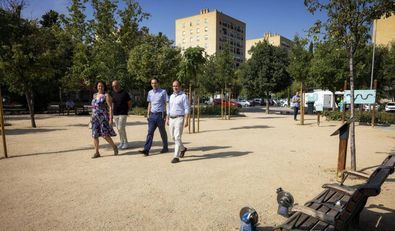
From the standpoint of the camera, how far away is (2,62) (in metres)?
13.2

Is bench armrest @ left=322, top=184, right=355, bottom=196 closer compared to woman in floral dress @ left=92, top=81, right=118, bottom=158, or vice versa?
bench armrest @ left=322, top=184, right=355, bottom=196

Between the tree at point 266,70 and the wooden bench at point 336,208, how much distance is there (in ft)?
80.8

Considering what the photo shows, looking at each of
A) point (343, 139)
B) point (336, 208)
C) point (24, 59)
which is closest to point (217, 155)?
point (343, 139)

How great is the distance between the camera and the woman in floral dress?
24.9ft

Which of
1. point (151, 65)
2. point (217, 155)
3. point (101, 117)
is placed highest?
point (151, 65)

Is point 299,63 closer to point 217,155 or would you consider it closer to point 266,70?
point 266,70

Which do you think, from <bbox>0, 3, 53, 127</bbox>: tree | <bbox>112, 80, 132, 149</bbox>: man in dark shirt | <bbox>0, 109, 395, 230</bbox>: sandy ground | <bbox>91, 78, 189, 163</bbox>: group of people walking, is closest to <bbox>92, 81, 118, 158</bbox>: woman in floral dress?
<bbox>91, 78, 189, 163</bbox>: group of people walking

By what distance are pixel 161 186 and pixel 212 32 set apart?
96224 mm

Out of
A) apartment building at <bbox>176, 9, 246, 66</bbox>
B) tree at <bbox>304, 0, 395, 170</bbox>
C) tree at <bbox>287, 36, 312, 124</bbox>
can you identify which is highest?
apartment building at <bbox>176, 9, 246, 66</bbox>

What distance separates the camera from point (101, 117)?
766cm

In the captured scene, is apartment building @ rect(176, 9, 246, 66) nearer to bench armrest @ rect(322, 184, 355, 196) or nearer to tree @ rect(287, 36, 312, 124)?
tree @ rect(287, 36, 312, 124)

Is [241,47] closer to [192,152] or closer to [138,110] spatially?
[138,110]

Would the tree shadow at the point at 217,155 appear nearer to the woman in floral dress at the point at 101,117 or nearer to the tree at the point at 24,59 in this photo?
the woman in floral dress at the point at 101,117

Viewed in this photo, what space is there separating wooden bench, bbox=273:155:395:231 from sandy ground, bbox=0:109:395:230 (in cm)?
68
